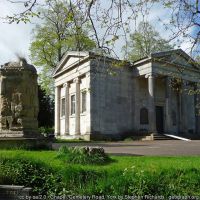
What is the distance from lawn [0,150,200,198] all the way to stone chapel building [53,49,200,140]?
25174mm

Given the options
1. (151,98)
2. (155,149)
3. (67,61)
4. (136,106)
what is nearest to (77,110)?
(67,61)

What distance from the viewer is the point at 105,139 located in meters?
35.0

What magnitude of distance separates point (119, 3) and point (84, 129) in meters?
29.8

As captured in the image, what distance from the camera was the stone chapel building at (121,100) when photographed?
35562mm

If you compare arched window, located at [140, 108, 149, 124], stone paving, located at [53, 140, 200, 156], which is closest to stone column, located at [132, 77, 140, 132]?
arched window, located at [140, 108, 149, 124]

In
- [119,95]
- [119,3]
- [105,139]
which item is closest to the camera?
[119,3]

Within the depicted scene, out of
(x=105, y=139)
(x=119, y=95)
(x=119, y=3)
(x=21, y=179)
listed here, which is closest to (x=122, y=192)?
(x=21, y=179)

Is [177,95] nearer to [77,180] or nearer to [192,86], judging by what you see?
[192,86]

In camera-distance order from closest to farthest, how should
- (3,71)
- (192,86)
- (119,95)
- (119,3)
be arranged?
1. (119,3)
2. (3,71)
3. (119,95)
4. (192,86)

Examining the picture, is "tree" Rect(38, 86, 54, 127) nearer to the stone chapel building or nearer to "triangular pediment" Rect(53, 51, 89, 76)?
the stone chapel building

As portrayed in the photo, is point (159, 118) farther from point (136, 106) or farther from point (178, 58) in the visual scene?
point (178, 58)

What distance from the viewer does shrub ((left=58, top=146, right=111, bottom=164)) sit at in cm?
A: 1005

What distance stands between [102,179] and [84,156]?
214 cm

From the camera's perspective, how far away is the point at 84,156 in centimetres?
1019
